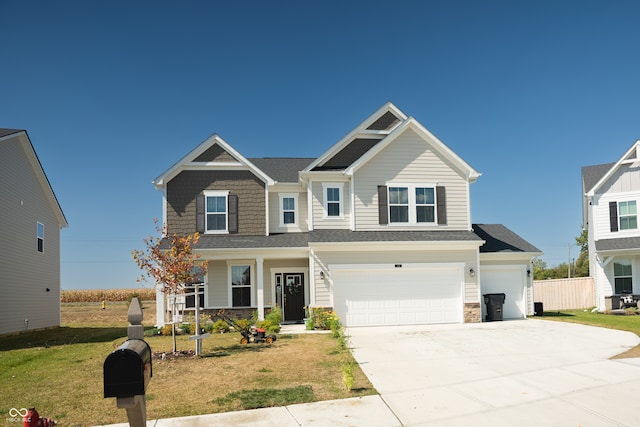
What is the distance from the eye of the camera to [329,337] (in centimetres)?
1669

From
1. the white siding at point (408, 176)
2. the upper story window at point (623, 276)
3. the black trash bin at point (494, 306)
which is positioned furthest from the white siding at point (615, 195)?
the white siding at point (408, 176)

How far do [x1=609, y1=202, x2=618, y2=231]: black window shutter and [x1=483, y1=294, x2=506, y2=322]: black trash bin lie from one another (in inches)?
367

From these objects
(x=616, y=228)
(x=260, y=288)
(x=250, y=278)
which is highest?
(x=616, y=228)

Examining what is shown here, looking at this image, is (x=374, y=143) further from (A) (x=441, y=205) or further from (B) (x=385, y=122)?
(A) (x=441, y=205)

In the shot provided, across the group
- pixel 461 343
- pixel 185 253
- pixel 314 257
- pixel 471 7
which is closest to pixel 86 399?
pixel 185 253

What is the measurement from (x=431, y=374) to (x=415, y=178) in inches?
466

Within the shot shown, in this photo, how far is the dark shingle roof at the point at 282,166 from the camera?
78.0ft

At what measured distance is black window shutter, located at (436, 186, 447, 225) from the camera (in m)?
21.7

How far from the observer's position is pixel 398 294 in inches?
811

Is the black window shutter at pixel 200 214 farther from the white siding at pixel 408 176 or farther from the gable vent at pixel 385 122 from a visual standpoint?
the gable vent at pixel 385 122

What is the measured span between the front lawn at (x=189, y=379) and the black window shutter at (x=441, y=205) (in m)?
7.90

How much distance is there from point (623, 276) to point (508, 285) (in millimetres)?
8323

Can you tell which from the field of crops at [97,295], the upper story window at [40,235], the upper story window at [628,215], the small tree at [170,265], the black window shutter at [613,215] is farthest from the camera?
the field of crops at [97,295]

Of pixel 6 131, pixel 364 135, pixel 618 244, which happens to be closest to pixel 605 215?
pixel 618 244
